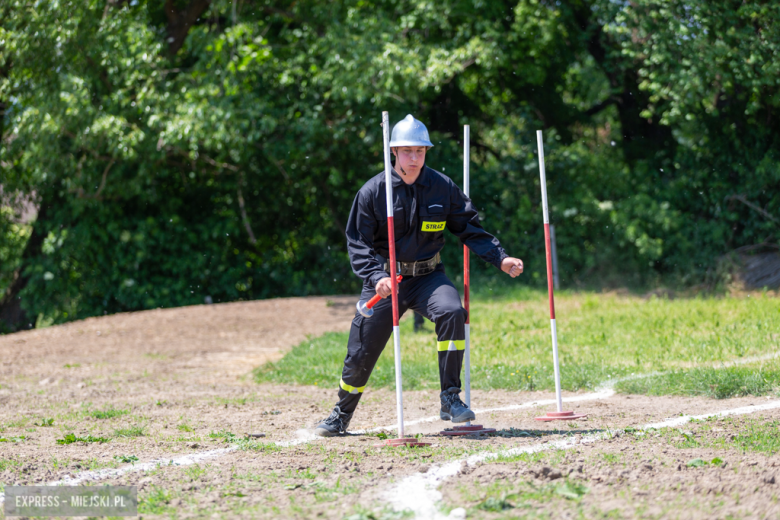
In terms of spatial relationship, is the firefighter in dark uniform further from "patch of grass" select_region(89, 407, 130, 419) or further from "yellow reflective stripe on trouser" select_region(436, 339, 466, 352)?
"patch of grass" select_region(89, 407, 130, 419)

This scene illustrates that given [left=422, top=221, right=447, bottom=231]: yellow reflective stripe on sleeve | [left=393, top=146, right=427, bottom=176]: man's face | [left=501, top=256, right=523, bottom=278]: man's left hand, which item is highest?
[left=393, top=146, right=427, bottom=176]: man's face

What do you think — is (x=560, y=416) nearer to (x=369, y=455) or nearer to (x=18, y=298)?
(x=369, y=455)

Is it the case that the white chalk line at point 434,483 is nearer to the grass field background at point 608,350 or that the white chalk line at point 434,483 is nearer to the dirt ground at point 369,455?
the dirt ground at point 369,455

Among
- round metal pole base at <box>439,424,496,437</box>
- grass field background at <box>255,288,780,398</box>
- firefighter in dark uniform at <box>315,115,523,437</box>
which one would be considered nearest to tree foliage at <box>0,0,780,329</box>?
grass field background at <box>255,288,780,398</box>

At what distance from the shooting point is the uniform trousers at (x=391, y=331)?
5.76 m

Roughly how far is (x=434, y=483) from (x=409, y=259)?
6.60ft

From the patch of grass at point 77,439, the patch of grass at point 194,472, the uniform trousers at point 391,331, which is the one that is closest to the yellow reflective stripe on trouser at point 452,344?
the uniform trousers at point 391,331

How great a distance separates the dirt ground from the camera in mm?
3912

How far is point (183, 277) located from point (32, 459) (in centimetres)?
1294

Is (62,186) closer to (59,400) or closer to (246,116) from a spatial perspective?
(246,116)

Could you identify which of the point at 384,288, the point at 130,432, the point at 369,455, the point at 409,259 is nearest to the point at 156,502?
the point at 369,455

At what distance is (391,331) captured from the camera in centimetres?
590

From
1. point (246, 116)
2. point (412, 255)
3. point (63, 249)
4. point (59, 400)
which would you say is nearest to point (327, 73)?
point (246, 116)

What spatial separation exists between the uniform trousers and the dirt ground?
42 centimetres
